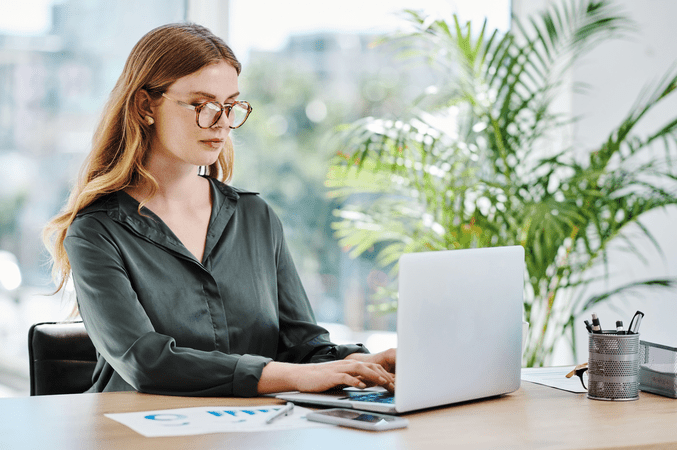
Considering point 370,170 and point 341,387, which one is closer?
point 341,387

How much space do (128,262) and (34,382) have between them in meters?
0.40

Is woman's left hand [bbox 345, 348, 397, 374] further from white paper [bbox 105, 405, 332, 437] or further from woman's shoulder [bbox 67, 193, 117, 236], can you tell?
woman's shoulder [bbox 67, 193, 117, 236]

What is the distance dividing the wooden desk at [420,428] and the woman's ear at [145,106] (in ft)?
2.18

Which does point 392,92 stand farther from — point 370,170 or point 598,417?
point 598,417

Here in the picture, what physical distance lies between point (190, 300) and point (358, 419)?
2.10 feet

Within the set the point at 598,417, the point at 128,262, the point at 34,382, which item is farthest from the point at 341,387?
the point at 34,382

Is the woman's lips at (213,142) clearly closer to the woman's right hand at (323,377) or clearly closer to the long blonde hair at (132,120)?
the long blonde hair at (132,120)

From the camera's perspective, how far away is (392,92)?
130 inches

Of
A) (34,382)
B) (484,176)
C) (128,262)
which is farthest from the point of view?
(484,176)

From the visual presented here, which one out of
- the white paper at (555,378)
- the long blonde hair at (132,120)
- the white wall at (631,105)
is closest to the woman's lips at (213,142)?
the long blonde hair at (132,120)

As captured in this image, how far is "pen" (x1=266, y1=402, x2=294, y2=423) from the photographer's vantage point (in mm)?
1120

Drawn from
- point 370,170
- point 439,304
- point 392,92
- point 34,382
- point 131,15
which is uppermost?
point 131,15

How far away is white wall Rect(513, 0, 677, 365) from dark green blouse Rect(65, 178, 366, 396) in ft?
4.92

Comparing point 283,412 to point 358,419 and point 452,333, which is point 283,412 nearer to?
point 358,419
